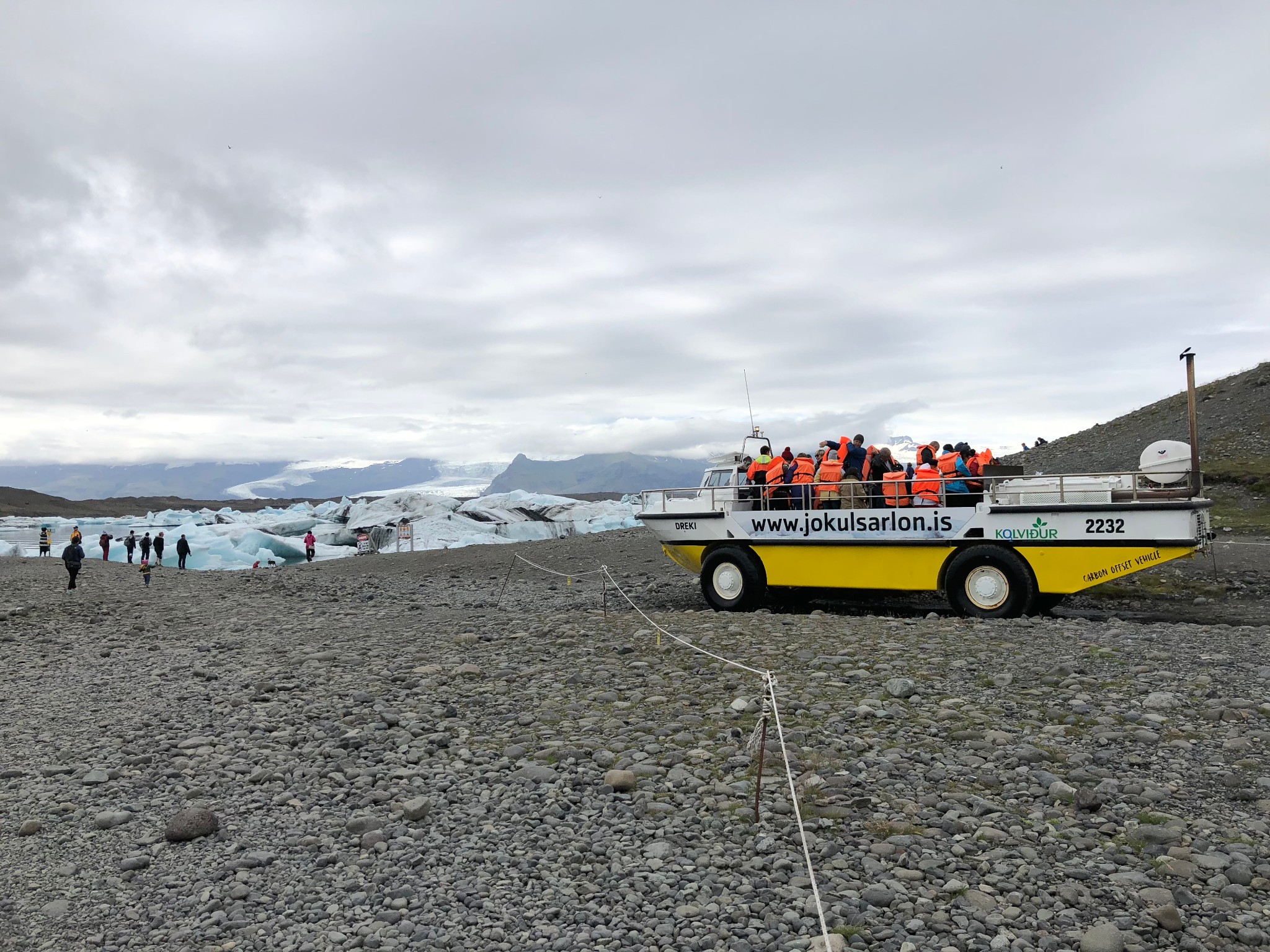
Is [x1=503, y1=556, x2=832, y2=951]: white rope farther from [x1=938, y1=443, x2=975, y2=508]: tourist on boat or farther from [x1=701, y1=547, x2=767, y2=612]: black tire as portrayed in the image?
[x1=938, y1=443, x2=975, y2=508]: tourist on boat

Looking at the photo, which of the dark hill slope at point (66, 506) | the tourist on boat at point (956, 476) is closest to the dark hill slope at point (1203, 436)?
the tourist on boat at point (956, 476)

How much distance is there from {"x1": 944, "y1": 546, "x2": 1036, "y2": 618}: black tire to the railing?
1.94 ft

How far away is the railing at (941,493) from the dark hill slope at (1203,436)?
1619 centimetres

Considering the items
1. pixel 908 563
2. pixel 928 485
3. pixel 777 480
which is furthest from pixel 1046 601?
pixel 777 480

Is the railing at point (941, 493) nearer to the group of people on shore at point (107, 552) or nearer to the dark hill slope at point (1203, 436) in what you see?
the group of people on shore at point (107, 552)

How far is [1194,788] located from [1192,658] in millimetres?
2642

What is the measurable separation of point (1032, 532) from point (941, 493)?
1019 mm

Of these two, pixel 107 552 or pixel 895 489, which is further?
pixel 107 552

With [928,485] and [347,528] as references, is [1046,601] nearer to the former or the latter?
[928,485]

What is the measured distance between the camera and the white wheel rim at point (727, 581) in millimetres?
10711

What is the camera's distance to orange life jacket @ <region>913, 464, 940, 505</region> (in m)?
9.48

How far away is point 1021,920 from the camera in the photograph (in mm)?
3186

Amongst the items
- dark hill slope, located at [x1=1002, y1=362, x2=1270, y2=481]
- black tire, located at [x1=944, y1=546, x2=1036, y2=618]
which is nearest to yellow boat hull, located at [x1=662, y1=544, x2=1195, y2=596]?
black tire, located at [x1=944, y1=546, x2=1036, y2=618]

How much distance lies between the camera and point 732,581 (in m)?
10.8
